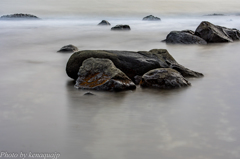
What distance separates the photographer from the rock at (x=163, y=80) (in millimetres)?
6012

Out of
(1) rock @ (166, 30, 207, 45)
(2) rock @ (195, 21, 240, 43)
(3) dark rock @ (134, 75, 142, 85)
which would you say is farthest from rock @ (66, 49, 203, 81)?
(2) rock @ (195, 21, 240, 43)

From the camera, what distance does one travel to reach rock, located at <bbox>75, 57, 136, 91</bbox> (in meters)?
5.77

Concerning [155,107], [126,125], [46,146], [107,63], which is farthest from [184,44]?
[46,146]

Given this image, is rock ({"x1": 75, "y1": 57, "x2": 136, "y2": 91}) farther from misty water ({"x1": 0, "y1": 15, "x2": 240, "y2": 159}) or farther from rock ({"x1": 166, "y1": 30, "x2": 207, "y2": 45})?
rock ({"x1": 166, "y1": 30, "x2": 207, "y2": 45})

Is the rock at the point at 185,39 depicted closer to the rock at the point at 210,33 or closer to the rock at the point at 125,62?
the rock at the point at 210,33

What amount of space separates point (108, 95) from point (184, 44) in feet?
29.0

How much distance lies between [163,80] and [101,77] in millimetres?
1170

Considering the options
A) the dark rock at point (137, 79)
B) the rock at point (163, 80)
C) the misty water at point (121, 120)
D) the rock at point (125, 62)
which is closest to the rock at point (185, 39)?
the misty water at point (121, 120)

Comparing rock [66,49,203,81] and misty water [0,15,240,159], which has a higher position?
rock [66,49,203,81]

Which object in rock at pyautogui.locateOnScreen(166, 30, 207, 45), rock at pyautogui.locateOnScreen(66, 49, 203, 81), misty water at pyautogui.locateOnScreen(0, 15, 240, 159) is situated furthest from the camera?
rock at pyautogui.locateOnScreen(166, 30, 207, 45)

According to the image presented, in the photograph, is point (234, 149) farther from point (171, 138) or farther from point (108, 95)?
point (108, 95)

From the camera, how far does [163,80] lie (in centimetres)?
602

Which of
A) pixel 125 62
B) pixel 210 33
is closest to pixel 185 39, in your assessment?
pixel 210 33

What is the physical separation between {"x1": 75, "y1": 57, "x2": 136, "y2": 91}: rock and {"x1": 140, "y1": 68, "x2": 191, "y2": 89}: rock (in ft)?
1.04
